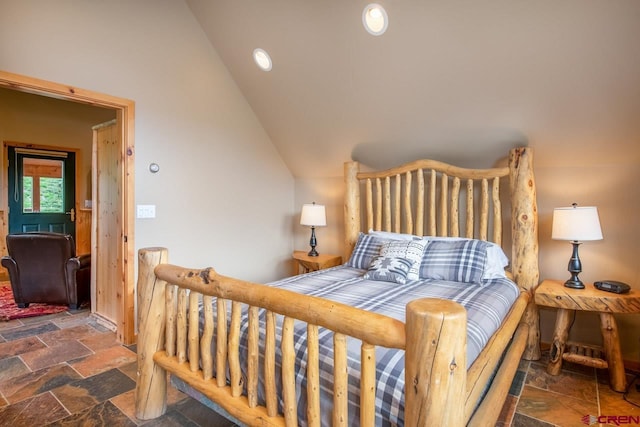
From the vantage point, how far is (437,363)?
92 cm

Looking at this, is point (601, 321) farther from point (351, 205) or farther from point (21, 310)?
point (21, 310)

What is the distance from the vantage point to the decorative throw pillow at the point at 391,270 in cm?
252

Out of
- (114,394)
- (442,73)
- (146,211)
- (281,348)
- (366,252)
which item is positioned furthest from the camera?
(366,252)

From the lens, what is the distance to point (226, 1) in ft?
9.62

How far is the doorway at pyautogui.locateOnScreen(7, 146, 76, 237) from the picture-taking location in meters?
5.44

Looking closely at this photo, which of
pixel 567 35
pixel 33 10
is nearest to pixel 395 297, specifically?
pixel 567 35

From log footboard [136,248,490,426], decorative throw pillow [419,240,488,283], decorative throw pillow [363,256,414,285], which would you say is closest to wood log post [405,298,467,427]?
log footboard [136,248,490,426]

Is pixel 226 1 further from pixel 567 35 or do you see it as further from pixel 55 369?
pixel 55 369

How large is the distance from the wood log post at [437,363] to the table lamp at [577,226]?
1.85 metres

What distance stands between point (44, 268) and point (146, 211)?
5.59ft

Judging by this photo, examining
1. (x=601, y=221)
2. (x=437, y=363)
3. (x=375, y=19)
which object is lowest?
(x=437, y=363)

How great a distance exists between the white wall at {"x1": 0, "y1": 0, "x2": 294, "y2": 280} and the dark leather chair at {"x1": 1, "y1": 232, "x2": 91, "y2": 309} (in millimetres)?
1379

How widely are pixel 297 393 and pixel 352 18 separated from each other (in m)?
2.34

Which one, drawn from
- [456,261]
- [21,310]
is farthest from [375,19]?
[21,310]
